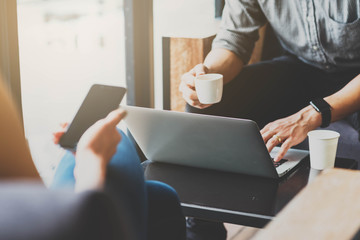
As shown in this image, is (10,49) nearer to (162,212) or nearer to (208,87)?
(208,87)

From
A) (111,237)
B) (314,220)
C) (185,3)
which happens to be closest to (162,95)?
(185,3)

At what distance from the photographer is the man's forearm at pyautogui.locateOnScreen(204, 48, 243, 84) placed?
2.19 meters

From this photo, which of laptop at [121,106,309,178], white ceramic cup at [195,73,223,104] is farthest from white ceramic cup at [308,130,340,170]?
white ceramic cup at [195,73,223,104]

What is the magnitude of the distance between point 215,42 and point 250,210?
1295 millimetres

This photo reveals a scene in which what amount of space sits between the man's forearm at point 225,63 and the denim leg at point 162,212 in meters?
1.28

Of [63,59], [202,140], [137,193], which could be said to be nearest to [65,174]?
[137,193]

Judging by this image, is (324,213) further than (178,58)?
No

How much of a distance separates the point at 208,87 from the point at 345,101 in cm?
55

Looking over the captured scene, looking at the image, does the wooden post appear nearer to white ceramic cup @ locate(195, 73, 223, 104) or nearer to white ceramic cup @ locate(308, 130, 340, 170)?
white ceramic cup @ locate(195, 73, 223, 104)

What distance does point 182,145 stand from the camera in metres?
1.44

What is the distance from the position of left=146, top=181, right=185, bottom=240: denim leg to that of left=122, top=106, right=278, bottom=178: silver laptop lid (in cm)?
44

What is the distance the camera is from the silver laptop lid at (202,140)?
1329 millimetres

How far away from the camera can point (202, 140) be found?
139 centimetres

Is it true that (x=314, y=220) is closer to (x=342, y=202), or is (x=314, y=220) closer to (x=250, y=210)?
(x=342, y=202)
